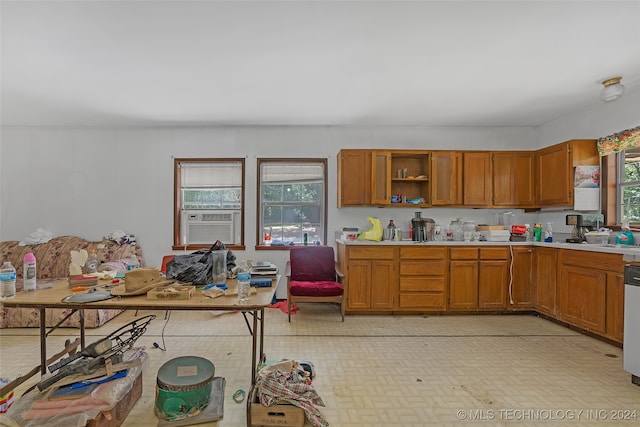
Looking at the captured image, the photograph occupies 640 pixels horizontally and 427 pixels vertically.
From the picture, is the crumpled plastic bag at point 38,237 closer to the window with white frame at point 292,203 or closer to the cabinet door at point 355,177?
the window with white frame at point 292,203

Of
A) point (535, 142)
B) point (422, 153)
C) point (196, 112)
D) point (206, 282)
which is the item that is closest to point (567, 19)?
point (422, 153)

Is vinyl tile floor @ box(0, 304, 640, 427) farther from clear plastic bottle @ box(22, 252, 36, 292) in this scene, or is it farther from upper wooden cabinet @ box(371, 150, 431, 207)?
upper wooden cabinet @ box(371, 150, 431, 207)

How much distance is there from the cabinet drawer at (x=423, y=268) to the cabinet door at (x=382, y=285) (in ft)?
0.56

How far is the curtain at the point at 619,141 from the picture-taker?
3.26m

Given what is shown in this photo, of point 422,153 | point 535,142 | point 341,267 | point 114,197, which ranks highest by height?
point 535,142

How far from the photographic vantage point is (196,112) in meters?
4.06

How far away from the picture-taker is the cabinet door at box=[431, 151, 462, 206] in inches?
170

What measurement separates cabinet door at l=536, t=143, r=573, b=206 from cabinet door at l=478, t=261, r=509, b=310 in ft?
3.68

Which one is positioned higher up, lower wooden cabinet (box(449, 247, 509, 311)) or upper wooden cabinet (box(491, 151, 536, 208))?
upper wooden cabinet (box(491, 151, 536, 208))

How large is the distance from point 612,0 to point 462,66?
104cm

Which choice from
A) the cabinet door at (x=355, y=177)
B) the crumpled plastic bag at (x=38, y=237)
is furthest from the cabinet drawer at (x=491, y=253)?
the crumpled plastic bag at (x=38, y=237)

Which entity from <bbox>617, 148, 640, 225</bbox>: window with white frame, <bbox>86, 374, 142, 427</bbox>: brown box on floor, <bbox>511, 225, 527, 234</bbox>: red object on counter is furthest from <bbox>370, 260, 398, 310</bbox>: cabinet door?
<bbox>617, 148, 640, 225</bbox>: window with white frame

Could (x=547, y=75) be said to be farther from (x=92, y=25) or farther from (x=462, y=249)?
(x=92, y=25)

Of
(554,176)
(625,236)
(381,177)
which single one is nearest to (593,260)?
(625,236)
